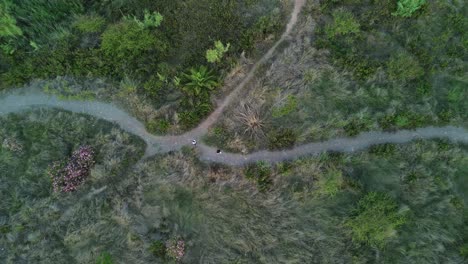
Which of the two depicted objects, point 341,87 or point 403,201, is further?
point 341,87

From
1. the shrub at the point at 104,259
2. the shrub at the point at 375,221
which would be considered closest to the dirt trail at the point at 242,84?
the shrub at the point at 104,259

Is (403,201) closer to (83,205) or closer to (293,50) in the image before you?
(293,50)

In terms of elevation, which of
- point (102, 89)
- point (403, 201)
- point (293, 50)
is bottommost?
point (403, 201)

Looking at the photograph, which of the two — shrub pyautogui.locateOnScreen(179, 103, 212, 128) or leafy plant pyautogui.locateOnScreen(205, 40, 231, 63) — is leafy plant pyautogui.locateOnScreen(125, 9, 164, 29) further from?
shrub pyautogui.locateOnScreen(179, 103, 212, 128)

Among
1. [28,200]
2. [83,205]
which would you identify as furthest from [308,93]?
[28,200]

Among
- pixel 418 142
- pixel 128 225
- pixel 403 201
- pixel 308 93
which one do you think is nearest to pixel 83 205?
pixel 128 225

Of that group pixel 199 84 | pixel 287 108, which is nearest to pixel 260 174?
pixel 287 108

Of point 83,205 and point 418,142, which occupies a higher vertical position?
point 418,142

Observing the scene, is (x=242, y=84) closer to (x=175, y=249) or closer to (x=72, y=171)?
(x=175, y=249)
